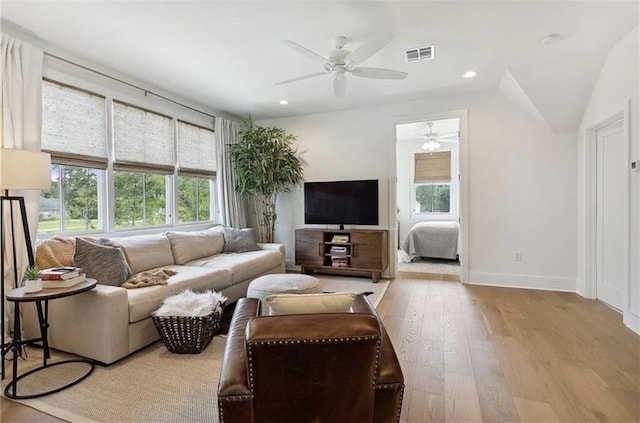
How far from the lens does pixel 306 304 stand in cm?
140

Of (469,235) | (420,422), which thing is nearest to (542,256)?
(469,235)

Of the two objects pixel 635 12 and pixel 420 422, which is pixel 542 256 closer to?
pixel 635 12

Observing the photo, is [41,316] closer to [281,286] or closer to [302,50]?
[281,286]

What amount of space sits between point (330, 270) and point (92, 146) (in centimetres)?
358

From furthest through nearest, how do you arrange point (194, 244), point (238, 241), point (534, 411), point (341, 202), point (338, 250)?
point (341, 202) < point (338, 250) < point (238, 241) < point (194, 244) < point (534, 411)

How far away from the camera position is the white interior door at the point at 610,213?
10.9 ft

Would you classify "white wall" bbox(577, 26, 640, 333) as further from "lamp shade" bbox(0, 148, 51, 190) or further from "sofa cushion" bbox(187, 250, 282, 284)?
"lamp shade" bbox(0, 148, 51, 190)

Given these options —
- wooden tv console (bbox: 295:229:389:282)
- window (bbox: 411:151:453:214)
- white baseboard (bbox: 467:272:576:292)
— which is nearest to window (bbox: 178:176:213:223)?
wooden tv console (bbox: 295:229:389:282)

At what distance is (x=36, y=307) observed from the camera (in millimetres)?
2533

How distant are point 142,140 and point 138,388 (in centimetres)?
300

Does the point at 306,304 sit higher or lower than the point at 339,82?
lower

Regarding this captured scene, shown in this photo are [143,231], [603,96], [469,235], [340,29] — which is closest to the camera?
[340,29]

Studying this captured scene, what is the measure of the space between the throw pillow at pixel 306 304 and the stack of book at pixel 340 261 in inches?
132

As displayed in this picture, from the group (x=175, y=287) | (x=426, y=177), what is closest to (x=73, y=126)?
(x=175, y=287)
